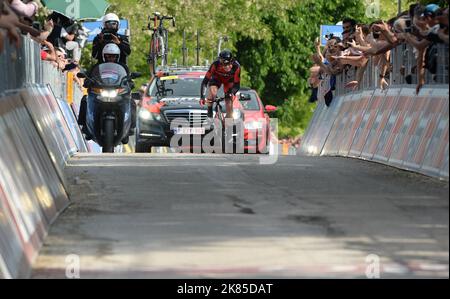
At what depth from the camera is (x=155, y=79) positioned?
3488 centimetres

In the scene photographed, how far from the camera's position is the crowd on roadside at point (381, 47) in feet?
63.2

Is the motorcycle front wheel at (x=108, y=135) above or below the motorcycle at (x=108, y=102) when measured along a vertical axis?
below

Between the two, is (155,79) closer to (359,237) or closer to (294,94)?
(359,237)

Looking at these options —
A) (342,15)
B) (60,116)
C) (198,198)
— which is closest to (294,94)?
(342,15)

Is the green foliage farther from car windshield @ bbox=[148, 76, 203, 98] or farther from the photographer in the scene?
the photographer

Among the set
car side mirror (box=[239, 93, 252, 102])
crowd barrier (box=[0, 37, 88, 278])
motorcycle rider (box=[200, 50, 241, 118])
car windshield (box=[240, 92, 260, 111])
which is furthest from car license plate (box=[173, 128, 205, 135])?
crowd barrier (box=[0, 37, 88, 278])

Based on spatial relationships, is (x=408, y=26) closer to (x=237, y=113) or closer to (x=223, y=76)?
(x=223, y=76)

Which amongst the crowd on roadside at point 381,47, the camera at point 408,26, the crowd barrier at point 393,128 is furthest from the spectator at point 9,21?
the camera at point 408,26

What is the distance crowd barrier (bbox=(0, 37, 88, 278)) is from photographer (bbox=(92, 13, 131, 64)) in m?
6.38

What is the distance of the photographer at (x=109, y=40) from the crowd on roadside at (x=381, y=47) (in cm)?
376

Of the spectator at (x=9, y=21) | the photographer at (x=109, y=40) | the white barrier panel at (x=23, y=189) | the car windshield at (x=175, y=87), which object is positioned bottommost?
the car windshield at (x=175, y=87)

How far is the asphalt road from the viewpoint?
1132cm

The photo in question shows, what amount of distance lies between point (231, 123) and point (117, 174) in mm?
12522

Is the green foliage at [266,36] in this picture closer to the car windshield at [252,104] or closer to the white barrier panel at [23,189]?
the car windshield at [252,104]
